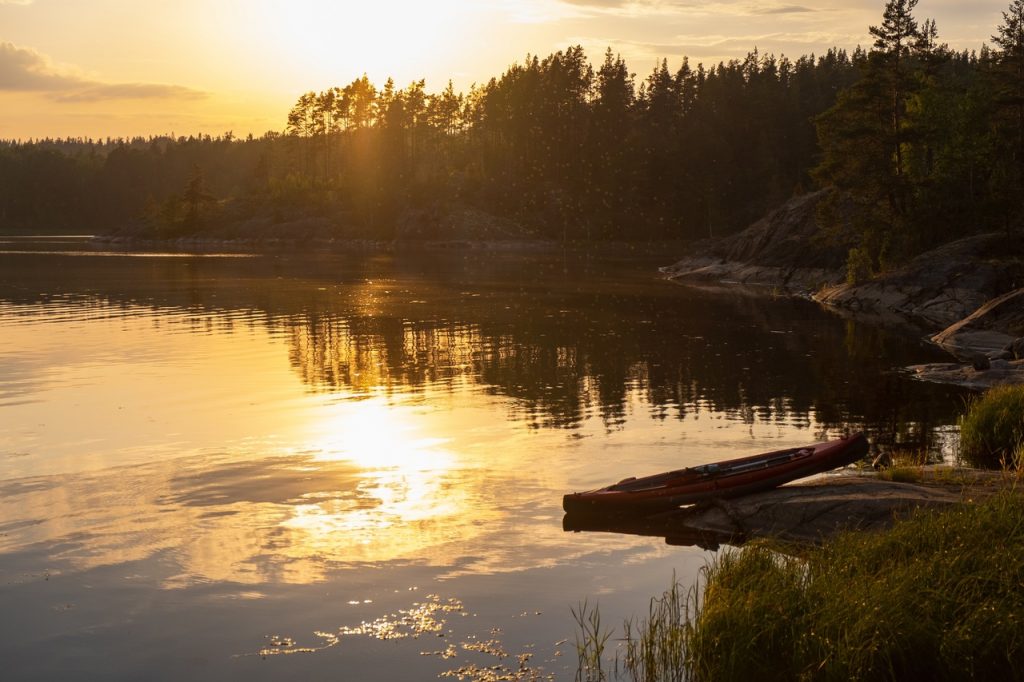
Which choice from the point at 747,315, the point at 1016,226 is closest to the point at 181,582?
the point at 747,315

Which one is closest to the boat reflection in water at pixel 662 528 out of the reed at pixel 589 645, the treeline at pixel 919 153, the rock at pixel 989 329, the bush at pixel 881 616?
the reed at pixel 589 645

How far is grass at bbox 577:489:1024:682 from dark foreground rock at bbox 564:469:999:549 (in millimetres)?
3697

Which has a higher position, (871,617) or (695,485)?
(871,617)

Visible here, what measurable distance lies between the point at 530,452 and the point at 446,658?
1441cm

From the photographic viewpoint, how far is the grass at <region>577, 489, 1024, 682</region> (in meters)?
12.0

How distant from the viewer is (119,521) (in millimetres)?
22203

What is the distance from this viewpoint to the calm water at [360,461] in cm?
1631

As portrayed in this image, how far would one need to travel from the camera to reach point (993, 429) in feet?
89.6

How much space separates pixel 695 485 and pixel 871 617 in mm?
9845

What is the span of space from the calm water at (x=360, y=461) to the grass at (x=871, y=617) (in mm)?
2592

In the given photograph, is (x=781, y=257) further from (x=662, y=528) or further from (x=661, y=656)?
(x=661, y=656)

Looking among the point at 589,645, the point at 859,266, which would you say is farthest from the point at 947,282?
the point at 589,645

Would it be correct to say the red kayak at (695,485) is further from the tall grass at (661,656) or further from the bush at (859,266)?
the bush at (859,266)

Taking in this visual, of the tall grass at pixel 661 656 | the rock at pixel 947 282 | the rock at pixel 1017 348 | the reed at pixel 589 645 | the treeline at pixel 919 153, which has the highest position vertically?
the treeline at pixel 919 153
